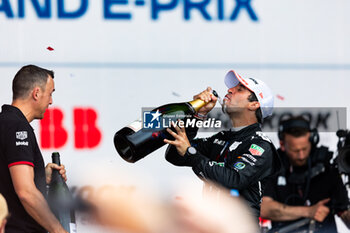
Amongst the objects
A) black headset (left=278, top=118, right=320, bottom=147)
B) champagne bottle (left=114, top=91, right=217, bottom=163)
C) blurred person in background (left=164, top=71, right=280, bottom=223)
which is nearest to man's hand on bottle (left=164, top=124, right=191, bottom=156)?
blurred person in background (left=164, top=71, right=280, bottom=223)

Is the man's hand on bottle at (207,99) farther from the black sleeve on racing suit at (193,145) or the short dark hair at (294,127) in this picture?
the short dark hair at (294,127)

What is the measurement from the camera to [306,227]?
2527 millimetres

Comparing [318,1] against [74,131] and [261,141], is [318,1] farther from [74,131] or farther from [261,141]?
[74,131]

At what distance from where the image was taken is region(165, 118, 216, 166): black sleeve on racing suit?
1925 mm

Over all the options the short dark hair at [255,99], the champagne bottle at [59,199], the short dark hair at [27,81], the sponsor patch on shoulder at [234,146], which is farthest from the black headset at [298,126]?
the short dark hair at [27,81]

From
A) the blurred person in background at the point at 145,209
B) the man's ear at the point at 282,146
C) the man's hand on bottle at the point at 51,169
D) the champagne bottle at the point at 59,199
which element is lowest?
the blurred person in background at the point at 145,209

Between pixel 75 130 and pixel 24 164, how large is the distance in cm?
91

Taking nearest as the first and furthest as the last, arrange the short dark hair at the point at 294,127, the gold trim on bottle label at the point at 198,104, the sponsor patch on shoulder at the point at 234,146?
1. the sponsor patch on shoulder at the point at 234,146
2. the gold trim on bottle label at the point at 198,104
3. the short dark hair at the point at 294,127

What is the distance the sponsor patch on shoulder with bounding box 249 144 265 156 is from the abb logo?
93cm

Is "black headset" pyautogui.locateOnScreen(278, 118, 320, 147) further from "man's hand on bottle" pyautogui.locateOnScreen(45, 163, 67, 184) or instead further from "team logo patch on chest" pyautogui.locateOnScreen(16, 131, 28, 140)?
"team logo patch on chest" pyautogui.locateOnScreen(16, 131, 28, 140)

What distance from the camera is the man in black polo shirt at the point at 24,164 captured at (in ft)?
5.13

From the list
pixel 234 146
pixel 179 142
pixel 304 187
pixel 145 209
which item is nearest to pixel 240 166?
pixel 234 146

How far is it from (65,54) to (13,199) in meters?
1.01

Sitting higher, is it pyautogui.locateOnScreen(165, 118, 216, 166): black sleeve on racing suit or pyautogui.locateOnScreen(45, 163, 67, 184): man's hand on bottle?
pyautogui.locateOnScreen(165, 118, 216, 166): black sleeve on racing suit
